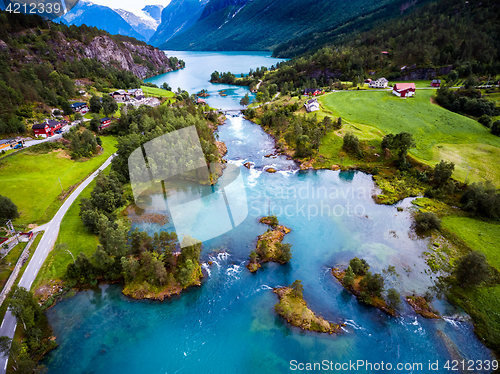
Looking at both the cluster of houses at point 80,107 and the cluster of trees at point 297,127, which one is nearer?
the cluster of trees at point 297,127

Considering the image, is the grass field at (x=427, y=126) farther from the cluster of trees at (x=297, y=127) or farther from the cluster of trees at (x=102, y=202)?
the cluster of trees at (x=102, y=202)

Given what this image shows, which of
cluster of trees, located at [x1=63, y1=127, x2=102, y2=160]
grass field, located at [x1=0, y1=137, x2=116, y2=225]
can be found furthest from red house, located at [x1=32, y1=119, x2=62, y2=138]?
grass field, located at [x1=0, y1=137, x2=116, y2=225]

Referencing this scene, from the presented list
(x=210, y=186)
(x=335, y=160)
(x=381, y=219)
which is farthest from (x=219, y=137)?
(x=381, y=219)

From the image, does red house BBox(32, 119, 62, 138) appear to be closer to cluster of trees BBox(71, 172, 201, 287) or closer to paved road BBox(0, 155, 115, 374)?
paved road BBox(0, 155, 115, 374)

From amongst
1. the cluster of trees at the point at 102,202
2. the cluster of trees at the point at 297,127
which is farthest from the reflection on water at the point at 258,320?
the cluster of trees at the point at 297,127

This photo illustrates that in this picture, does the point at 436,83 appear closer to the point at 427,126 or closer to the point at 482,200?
the point at 427,126
